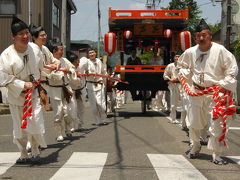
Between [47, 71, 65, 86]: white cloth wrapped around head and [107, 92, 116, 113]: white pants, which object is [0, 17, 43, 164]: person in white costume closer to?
[47, 71, 65, 86]: white cloth wrapped around head

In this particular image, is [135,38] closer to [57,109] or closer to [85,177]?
[57,109]

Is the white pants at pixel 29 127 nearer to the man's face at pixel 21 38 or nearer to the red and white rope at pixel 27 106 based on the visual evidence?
the red and white rope at pixel 27 106

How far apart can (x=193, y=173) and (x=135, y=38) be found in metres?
9.62

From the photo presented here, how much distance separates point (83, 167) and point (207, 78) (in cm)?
224

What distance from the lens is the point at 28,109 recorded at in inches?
233

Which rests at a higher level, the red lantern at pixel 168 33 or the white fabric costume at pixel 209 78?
the red lantern at pixel 168 33

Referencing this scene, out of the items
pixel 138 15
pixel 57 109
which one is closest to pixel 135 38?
pixel 138 15

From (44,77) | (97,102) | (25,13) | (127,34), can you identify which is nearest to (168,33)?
(127,34)

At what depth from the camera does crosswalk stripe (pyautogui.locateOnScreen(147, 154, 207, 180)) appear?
5272mm

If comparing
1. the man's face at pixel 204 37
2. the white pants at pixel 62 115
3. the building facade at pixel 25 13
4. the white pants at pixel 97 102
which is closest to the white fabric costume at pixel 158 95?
the white pants at pixel 97 102

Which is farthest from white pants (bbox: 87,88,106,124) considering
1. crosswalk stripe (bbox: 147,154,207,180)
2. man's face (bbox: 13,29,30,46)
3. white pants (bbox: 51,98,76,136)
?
man's face (bbox: 13,29,30,46)

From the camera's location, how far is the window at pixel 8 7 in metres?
23.2

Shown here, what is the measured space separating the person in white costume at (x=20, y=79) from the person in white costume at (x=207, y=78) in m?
2.34

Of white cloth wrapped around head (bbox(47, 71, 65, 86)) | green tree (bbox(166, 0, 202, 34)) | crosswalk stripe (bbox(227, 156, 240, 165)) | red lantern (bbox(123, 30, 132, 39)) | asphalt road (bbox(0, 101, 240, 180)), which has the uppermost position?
green tree (bbox(166, 0, 202, 34))
